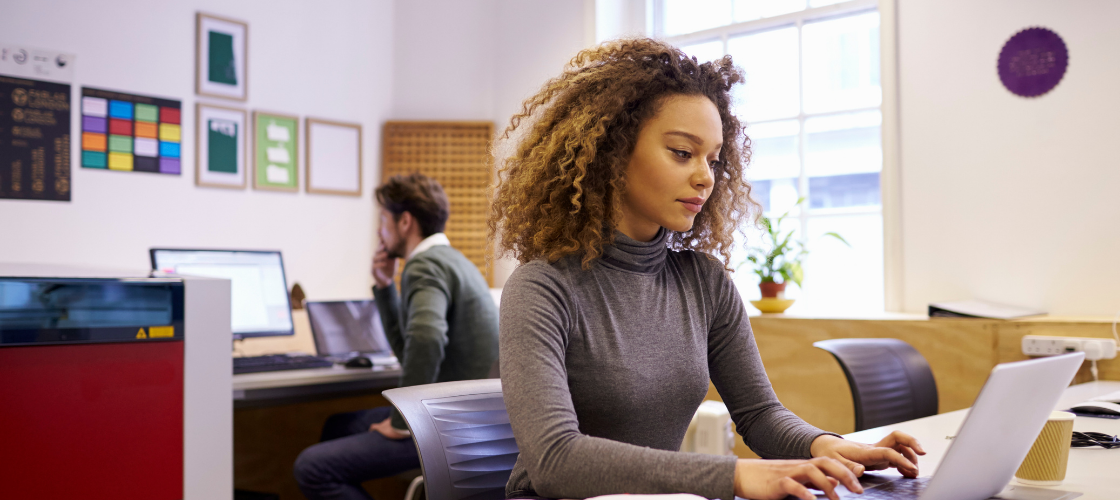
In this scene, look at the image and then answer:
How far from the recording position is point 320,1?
3.70 meters

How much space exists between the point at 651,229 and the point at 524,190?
20 centimetres

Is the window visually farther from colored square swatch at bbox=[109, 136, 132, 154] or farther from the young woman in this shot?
colored square swatch at bbox=[109, 136, 132, 154]

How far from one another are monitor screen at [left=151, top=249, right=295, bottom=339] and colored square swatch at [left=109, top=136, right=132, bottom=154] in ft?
2.84

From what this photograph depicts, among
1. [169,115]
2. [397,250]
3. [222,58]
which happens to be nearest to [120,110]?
[169,115]

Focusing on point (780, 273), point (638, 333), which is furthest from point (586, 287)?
point (780, 273)

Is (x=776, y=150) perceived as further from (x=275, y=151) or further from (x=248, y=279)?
(x=275, y=151)

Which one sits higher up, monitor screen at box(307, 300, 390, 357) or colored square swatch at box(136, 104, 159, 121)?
colored square swatch at box(136, 104, 159, 121)

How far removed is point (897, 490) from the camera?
87 centimetres

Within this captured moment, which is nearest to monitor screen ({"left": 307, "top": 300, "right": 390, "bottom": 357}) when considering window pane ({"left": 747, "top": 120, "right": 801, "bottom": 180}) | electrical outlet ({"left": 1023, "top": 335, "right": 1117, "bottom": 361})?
window pane ({"left": 747, "top": 120, "right": 801, "bottom": 180})

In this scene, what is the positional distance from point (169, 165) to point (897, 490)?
10.3 ft

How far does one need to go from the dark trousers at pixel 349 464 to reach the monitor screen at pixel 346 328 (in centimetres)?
62

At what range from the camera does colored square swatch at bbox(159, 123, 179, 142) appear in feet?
10.6

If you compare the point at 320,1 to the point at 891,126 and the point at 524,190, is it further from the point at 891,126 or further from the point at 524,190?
the point at 524,190

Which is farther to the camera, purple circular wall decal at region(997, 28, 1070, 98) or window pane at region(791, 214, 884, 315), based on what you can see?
window pane at region(791, 214, 884, 315)
